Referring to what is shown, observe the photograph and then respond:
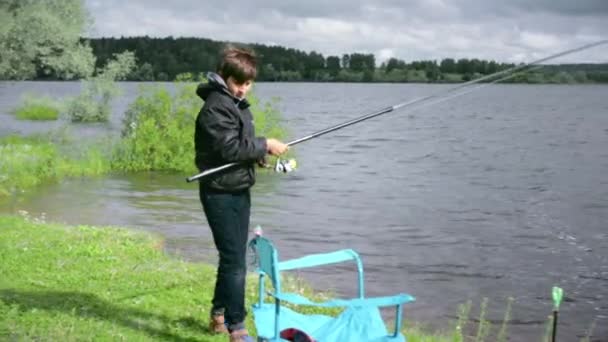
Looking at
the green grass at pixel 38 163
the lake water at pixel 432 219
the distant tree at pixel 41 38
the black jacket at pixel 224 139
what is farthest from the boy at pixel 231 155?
the distant tree at pixel 41 38

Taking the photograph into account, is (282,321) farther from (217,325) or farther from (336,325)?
(217,325)

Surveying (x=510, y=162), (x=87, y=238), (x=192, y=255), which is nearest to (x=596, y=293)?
(x=192, y=255)

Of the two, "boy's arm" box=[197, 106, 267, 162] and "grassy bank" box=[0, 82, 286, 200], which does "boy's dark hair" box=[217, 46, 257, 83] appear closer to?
"boy's arm" box=[197, 106, 267, 162]

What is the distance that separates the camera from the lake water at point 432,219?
34.6 ft

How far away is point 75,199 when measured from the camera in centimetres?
1667

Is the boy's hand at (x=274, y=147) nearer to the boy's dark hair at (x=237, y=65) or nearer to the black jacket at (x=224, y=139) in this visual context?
the black jacket at (x=224, y=139)

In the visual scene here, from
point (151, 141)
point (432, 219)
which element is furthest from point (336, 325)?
point (151, 141)

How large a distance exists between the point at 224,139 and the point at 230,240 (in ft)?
2.24

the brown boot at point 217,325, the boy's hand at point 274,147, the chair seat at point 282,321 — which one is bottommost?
the brown boot at point 217,325

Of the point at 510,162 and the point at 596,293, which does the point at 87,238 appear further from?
the point at 510,162

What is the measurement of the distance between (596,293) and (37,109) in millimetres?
Result: 35768

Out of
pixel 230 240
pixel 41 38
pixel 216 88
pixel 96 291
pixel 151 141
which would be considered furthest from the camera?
pixel 151 141

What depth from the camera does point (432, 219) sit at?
17000mm

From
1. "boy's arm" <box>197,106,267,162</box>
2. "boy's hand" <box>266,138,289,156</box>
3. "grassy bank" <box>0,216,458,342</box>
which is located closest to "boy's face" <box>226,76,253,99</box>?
"boy's arm" <box>197,106,267,162</box>
